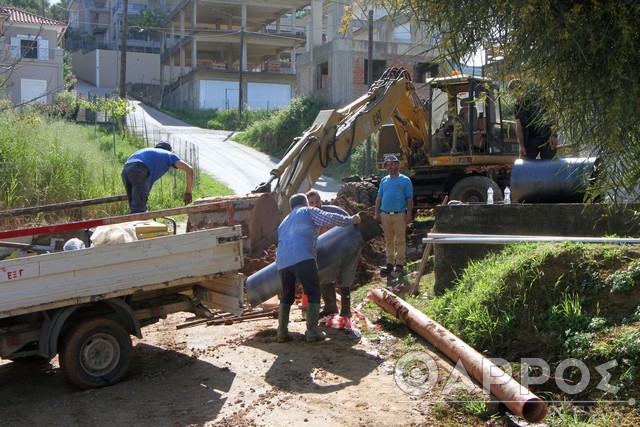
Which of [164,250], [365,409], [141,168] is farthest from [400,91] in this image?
[365,409]

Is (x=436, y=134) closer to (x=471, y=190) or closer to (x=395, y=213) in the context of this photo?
(x=471, y=190)

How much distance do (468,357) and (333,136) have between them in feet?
21.8

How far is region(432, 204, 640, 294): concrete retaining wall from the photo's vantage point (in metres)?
7.87

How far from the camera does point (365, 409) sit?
5.66m

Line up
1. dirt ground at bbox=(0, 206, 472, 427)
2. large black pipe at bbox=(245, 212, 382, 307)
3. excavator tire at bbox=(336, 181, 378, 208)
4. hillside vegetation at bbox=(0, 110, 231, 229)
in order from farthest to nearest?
hillside vegetation at bbox=(0, 110, 231, 229), excavator tire at bbox=(336, 181, 378, 208), large black pipe at bbox=(245, 212, 382, 307), dirt ground at bbox=(0, 206, 472, 427)

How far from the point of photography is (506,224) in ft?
27.5

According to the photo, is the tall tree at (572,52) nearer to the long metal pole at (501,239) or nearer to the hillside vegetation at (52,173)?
the long metal pole at (501,239)

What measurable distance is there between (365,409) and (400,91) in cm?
928

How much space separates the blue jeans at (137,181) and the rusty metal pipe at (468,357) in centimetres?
331

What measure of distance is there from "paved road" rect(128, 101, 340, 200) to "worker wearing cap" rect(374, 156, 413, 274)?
1263cm

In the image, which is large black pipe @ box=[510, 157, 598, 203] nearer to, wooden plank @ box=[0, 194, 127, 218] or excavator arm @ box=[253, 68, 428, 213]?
excavator arm @ box=[253, 68, 428, 213]

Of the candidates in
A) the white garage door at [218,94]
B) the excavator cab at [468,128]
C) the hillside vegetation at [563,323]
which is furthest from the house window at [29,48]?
the white garage door at [218,94]

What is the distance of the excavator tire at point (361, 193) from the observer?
14930 millimetres

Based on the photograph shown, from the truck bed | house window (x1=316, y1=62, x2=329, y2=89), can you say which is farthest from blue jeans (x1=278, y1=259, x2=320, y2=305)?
house window (x1=316, y1=62, x2=329, y2=89)
